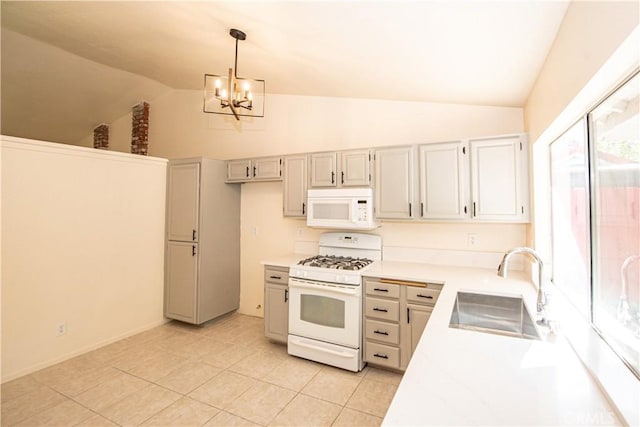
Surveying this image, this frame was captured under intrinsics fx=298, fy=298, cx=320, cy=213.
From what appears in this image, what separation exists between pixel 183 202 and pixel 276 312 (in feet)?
5.98

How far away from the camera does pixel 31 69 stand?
348 cm

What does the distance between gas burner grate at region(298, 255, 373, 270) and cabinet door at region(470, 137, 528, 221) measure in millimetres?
1145

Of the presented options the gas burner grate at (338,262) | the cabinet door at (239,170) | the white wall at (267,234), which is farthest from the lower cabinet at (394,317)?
the cabinet door at (239,170)

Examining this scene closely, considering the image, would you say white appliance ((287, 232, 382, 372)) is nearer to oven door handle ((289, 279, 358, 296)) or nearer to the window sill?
oven door handle ((289, 279, 358, 296))

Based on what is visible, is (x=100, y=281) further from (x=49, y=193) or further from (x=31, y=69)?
(x=31, y=69)

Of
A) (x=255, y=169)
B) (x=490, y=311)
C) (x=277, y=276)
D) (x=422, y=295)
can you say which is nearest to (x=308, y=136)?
(x=255, y=169)

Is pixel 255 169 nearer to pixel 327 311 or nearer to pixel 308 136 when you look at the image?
pixel 308 136

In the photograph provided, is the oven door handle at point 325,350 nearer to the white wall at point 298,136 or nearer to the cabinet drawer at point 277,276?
the cabinet drawer at point 277,276

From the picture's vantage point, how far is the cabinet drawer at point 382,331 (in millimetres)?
2615

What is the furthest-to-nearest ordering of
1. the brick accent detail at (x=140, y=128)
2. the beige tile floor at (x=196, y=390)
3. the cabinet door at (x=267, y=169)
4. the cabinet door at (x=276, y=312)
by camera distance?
the brick accent detail at (x=140, y=128)
the cabinet door at (x=267, y=169)
the cabinet door at (x=276, y=312)
the beige tile floor at (x=196, y=390)

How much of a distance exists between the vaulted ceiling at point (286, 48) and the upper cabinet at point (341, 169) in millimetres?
704

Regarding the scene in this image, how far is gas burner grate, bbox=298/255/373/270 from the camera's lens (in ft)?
9.51

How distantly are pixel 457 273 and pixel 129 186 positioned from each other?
3.70 metres

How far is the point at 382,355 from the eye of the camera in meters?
2.66
